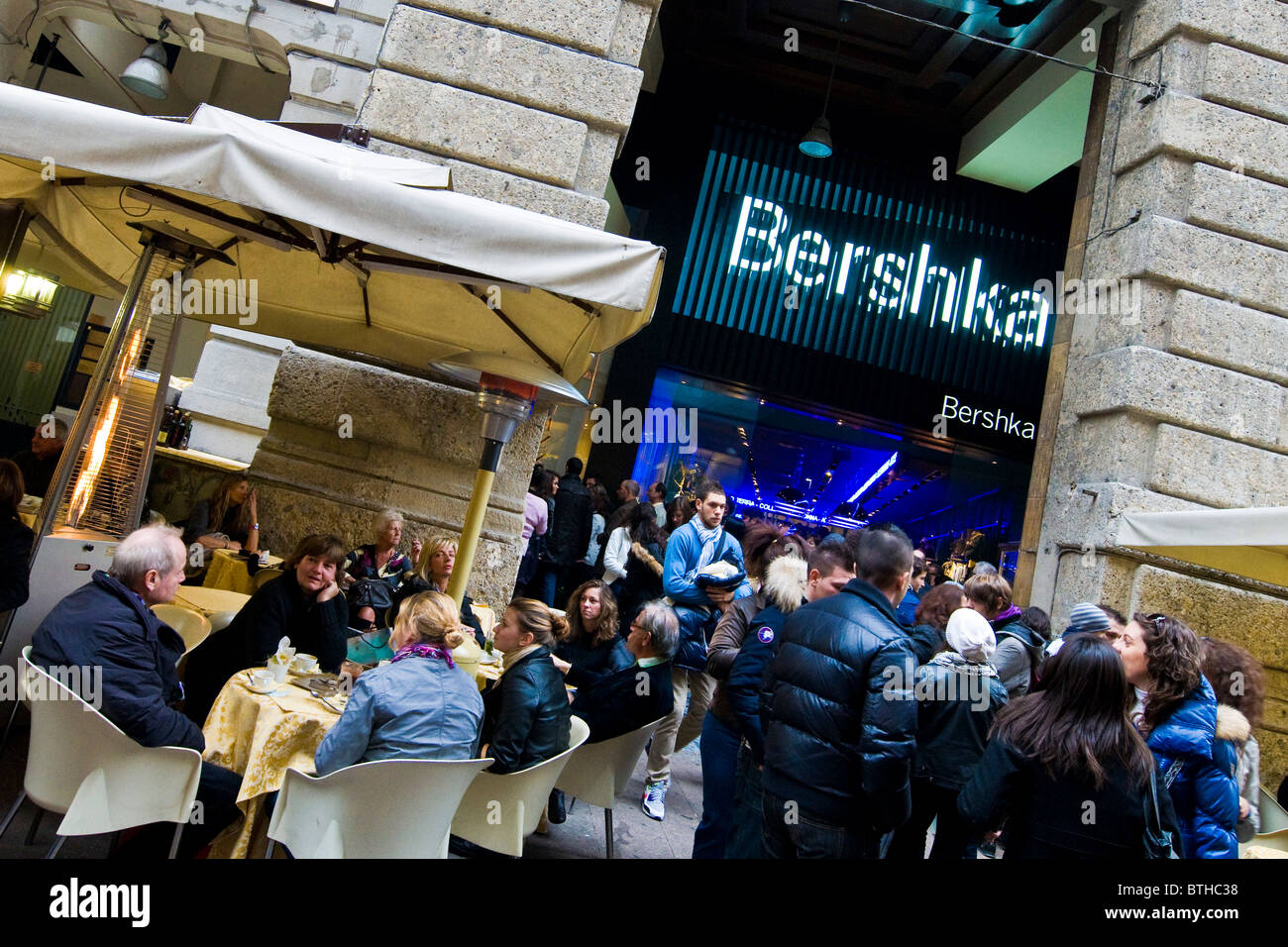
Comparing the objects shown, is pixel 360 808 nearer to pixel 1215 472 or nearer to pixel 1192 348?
pixel 1215 472

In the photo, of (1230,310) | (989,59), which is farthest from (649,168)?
(1230,310)

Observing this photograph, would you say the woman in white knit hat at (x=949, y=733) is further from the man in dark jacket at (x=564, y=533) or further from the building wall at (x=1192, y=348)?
the man in dark jacket at (x=564, y=533)

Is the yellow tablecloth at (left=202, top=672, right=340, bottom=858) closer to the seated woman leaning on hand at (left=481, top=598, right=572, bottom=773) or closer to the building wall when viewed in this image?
the seated woman leaning on hand at (left=481, top=598, right=572, bottom=773)

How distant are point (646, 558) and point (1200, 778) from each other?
4.90 meters

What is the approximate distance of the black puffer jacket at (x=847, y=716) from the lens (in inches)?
122

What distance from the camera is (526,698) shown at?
3.83 meters

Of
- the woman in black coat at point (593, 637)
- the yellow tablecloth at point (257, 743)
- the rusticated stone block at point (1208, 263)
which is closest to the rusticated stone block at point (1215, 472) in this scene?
the rusticated stone block at point (1208, 263)

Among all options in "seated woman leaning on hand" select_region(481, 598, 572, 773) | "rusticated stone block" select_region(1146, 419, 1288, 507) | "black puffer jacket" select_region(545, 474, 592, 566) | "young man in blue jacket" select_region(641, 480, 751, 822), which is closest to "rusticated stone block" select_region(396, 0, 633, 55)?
"young man in blue jacket" select_region(641, 480, 751, 822)

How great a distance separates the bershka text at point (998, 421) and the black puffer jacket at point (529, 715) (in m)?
10.4

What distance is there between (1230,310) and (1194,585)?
222cm

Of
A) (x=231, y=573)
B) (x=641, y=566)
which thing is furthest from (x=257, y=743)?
(x=641, y=566)

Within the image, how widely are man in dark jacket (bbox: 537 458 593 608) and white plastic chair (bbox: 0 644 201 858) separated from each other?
21.7 ft

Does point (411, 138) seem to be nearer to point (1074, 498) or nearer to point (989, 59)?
point (1074, 498)
